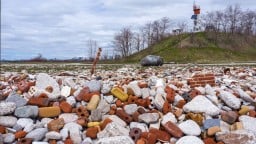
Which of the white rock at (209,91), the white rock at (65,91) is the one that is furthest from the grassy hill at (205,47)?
the white rock at (65,91)

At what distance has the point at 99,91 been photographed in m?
7.36

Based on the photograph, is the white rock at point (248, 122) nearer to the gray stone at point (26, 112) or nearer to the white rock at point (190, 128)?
the white rock at point (190, 128)

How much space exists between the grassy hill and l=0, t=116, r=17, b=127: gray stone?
4993 centimetres

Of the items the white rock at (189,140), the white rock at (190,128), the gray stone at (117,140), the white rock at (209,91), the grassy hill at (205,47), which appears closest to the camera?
the gray stone at (117,140)

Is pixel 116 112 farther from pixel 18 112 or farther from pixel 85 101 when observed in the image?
pixel 18 112

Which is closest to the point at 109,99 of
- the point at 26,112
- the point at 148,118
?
the point at 148,118

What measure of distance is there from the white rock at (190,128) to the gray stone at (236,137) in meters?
0.31

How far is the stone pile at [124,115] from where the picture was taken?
6.09m

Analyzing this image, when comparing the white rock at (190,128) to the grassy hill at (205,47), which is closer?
the white rock at (190,128)

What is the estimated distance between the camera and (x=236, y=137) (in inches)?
236

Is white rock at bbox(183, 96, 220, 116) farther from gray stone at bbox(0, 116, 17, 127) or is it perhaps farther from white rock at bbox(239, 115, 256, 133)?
gray stone at bbox(0, 116, 17, 127)

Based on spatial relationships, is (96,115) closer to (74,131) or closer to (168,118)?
(74,131)

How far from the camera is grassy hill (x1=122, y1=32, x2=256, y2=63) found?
5919 cm

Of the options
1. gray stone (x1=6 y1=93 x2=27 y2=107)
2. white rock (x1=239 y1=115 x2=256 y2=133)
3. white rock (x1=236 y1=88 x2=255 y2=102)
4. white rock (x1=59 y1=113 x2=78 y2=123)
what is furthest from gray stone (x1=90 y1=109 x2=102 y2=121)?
white rock (x1=236 y1=88 x2=255 y2=102)
